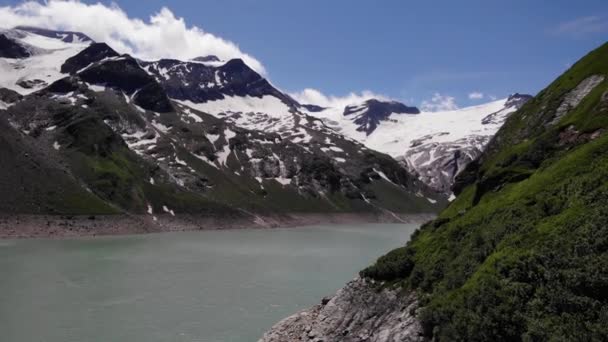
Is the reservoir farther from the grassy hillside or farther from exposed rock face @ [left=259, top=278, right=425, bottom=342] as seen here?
the grassy hillside

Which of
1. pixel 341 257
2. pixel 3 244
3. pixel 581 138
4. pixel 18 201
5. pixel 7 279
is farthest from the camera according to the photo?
pixel 18 201

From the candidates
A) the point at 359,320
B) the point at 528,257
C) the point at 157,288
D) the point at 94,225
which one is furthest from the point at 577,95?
the point at 94,225

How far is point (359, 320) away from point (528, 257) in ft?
42.4

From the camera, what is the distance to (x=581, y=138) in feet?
126

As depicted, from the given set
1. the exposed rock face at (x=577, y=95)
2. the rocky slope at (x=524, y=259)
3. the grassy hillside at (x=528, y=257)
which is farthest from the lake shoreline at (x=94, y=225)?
the exposed rock face at (x=577, y=95)

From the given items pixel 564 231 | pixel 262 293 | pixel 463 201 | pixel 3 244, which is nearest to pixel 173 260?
pixel 262 293

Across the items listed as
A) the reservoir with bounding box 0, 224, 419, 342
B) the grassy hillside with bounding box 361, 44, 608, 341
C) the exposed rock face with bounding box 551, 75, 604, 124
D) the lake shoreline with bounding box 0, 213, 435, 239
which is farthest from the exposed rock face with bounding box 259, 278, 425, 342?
the lake shoreline with bounding box 0, 213, 435, 239

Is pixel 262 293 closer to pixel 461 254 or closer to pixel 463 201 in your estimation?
pixel 463 201

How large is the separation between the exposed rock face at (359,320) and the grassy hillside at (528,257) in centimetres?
122

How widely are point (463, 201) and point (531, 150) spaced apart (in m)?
11.7

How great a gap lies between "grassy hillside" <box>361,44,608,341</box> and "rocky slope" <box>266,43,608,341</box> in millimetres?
50

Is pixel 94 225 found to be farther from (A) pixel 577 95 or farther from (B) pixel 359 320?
(B) pixel 359 320

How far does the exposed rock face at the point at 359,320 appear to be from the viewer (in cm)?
2719

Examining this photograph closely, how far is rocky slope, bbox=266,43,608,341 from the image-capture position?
1909 centimetres
